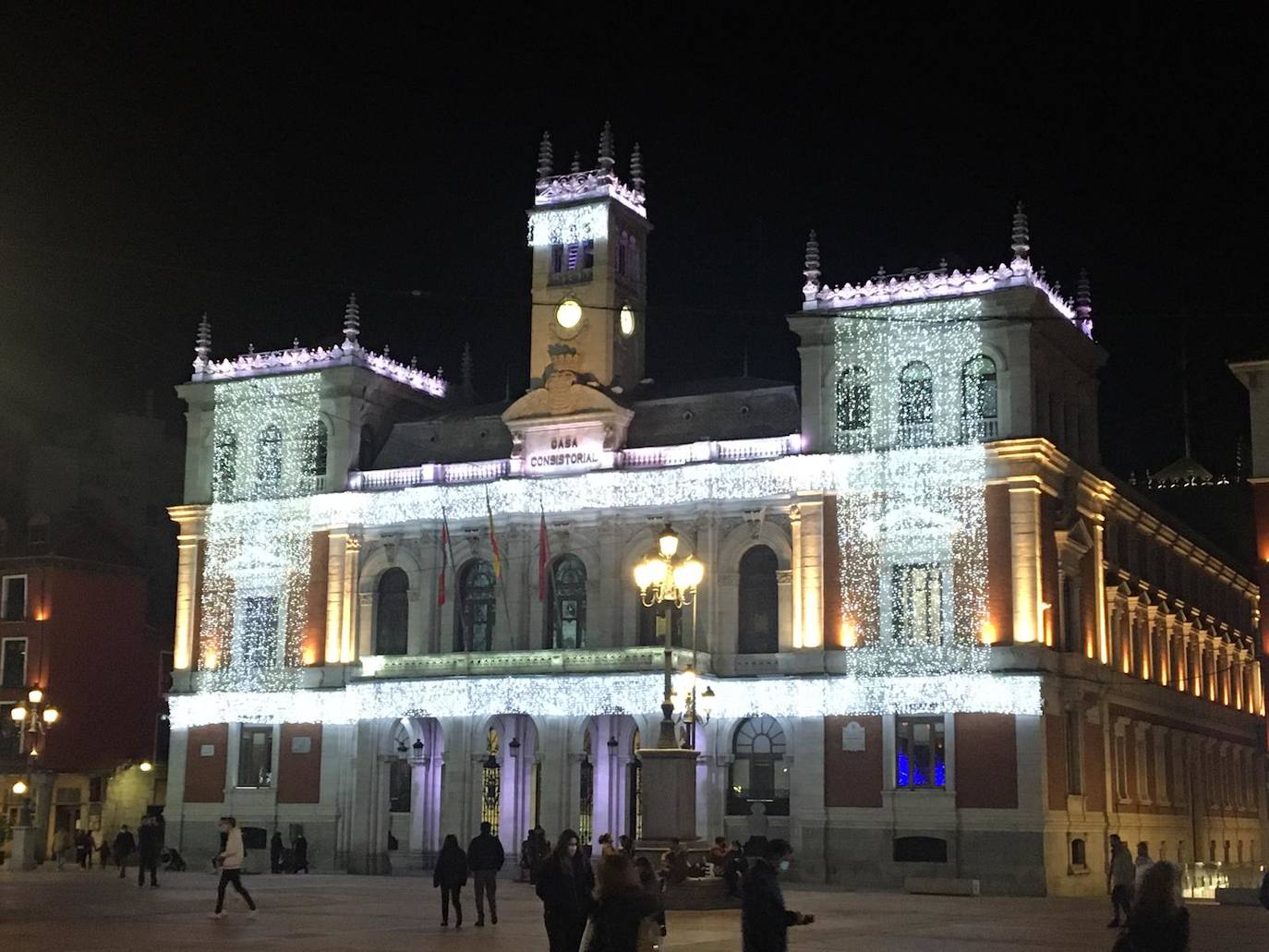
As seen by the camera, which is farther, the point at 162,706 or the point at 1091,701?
the point at 162,706

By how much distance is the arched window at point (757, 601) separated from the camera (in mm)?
54656

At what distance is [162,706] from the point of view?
71750 millimetres

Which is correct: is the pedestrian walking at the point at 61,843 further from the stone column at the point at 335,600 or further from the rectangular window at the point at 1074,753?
the rectangular window at the point at 1074,753

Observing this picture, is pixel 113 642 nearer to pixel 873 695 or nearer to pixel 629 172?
pixel 629 172

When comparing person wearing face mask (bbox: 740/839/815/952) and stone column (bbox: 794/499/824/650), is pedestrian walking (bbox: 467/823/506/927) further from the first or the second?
stone column (bbox: 794/499/824/650)

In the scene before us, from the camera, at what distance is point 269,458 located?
207ft

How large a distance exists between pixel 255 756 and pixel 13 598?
13.4 meters

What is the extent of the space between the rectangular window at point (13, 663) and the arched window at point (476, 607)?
1901cm

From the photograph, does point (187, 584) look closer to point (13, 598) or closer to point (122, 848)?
point (13, 598)

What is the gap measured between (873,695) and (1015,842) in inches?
225

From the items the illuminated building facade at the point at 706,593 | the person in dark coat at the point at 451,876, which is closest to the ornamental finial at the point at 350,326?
the illuminated building facade at the point at 706,593

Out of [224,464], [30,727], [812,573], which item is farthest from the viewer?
[224,464]

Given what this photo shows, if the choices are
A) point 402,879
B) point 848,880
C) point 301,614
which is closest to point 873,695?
point 848,880

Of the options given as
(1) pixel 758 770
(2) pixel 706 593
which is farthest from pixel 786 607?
(1) pixel 758 770
